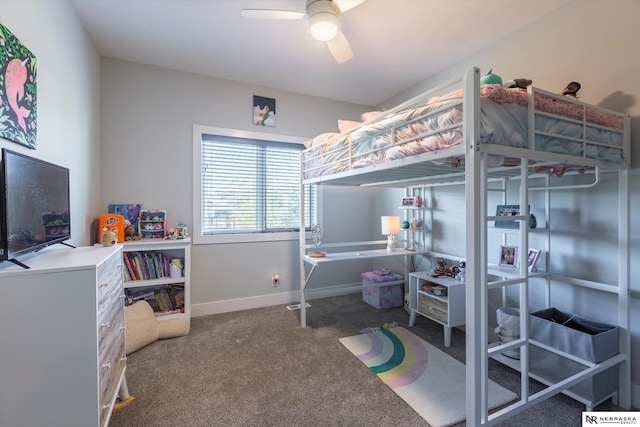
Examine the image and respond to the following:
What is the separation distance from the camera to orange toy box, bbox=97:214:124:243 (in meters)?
2.48

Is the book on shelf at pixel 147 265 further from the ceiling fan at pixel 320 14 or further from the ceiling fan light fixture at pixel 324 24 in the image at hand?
the ceiling fan light fixture at pixel 324 24

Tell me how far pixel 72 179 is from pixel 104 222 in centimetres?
59

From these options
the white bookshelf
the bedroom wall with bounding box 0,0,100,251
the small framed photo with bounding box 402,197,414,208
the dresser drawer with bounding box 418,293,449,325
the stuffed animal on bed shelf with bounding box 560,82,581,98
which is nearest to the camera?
the bedroom wall with bounding box 0,0,100,251

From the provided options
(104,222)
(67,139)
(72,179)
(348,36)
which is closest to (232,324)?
(104,222)

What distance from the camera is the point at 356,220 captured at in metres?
3.93

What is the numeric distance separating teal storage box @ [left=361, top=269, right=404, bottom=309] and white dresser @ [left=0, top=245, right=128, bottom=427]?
255 cm

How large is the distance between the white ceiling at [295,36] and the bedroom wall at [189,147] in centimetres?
18

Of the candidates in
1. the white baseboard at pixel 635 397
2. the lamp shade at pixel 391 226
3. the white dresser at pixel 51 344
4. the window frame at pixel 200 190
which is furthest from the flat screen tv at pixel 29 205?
the white baseboard at pixel 635 397

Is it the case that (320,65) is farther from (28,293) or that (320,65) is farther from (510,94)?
(28,293)

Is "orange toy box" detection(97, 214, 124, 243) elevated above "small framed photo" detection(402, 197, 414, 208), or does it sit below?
below

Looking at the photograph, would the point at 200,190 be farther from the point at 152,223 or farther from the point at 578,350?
the point at 578,350

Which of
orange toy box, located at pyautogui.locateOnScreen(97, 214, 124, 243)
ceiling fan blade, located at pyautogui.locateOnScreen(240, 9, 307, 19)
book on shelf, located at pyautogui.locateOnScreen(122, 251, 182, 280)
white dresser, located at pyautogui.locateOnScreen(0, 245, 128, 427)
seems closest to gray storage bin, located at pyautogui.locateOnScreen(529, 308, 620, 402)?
white dresser, located at pyautogui.locateOnScreen(0, 245, 128, 427)

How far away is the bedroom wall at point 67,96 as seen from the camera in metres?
1.49

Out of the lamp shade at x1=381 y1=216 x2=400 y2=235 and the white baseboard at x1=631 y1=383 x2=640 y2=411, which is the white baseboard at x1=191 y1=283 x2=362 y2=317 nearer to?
the lamp shade at x1=381 y1=216 x2=400 y2=235
